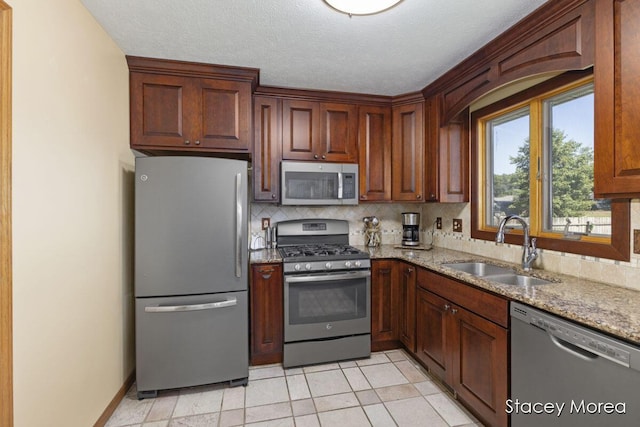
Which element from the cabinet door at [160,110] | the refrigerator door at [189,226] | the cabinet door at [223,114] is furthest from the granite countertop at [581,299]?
the cabinet door at [160,110]

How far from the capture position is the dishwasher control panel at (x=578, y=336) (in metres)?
1.05

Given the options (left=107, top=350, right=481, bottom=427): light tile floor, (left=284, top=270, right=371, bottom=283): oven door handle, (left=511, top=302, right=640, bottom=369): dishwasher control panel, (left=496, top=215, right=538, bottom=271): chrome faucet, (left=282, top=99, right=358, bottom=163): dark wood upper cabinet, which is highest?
(left=282, top=99, right=358, bottom=163): dark wood upper cabinet

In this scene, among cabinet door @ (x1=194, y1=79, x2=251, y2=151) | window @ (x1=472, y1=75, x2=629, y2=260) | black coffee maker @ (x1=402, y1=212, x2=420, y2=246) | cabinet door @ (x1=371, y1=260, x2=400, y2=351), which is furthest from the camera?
black coffee maker @ (x1=402, y1=212, x2=420, y2=246)

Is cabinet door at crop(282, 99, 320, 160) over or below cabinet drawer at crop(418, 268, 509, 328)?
over

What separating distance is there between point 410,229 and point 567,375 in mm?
2008

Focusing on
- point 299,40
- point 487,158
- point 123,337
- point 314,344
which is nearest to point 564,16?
point 487,158

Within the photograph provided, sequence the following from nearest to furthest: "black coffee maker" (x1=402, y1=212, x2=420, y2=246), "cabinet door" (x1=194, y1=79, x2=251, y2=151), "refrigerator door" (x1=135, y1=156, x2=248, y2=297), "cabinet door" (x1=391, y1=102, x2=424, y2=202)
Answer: "refrigerator door" (x1=135, y1=156, x2=248, y2=297), "cabinet door" (x1=194, y1=79, x2=251, y2=151), "cabinet door" (x1=391, y1=102, x2=424, y2=202), "black coffee maker" (x1=402, y1=212, x2=420, y2=246)

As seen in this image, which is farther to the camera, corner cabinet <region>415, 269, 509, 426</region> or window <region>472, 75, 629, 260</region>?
window <region>472, 75, 629, 260</region>

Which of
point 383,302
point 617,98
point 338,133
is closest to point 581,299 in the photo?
point 617,98

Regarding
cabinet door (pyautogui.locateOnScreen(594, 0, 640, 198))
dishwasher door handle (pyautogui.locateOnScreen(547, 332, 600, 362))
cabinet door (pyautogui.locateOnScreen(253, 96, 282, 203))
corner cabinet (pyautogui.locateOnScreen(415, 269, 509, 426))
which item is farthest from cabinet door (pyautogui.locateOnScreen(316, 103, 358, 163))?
dishwasher door handle (pyautogui.locateOnScreen(547, 332, 600, 362))

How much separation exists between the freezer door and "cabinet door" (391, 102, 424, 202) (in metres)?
1.79

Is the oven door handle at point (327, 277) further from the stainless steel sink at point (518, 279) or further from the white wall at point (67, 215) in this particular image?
the white wall at point (67, 215)

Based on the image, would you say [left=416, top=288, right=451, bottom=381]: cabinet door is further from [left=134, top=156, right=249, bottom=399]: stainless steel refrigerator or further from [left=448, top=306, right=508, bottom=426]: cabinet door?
[left=134, top=156, right=249, bottom=399]: stainless steel refrigerator

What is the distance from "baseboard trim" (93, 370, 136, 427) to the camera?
1.78 meters
